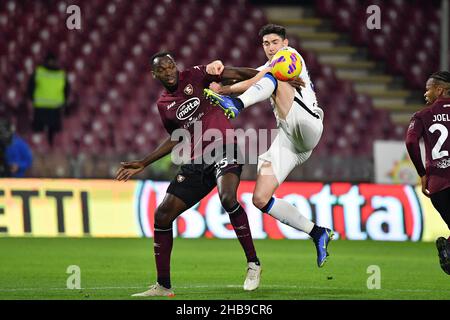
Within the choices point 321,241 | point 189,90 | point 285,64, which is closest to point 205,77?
point 189,90

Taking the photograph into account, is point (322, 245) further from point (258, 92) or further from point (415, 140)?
point (258, 92)

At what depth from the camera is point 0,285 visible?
825 cm

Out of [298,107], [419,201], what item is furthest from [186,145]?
[419,201]

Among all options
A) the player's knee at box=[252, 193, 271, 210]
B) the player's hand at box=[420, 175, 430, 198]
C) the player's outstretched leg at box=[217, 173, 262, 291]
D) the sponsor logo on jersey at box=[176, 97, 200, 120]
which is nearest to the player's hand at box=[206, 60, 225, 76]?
the sponsor logo on jersey at box=[176, 97, 200, 120]

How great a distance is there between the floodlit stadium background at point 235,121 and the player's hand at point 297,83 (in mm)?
5699

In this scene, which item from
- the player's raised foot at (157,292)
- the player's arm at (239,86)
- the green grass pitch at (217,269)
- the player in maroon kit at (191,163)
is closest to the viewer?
the player's raised foot at (157,292)

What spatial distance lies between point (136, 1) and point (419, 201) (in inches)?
309

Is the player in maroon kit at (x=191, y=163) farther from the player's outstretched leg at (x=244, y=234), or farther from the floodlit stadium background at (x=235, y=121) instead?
the floodlit stadium background at (x=235, y=121)

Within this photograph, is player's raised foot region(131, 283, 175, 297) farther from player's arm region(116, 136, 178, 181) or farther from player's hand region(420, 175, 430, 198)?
player's hand region(420, 175, 430, 198)

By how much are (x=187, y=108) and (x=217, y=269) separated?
8.35 ft

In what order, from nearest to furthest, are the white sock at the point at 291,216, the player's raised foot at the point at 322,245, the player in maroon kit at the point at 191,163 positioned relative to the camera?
1. the player in maroon kit at the point at 191,163
2. the player's raised foot at the point at 322,245
3. the white sock at the point at 291,216

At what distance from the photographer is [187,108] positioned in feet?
26.1

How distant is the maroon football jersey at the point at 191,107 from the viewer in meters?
7.93

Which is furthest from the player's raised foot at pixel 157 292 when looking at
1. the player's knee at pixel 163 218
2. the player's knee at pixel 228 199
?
the player's knee at pixel 228 199
